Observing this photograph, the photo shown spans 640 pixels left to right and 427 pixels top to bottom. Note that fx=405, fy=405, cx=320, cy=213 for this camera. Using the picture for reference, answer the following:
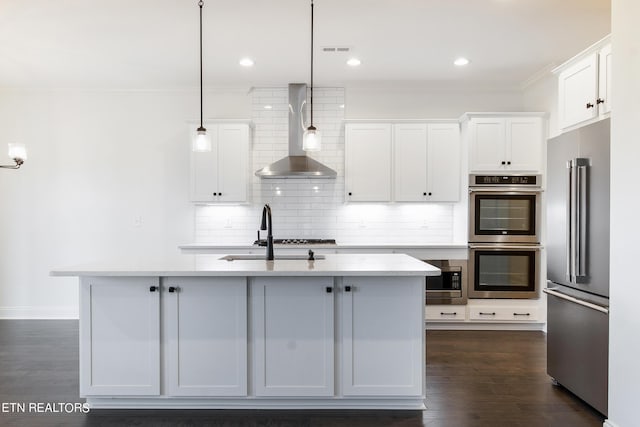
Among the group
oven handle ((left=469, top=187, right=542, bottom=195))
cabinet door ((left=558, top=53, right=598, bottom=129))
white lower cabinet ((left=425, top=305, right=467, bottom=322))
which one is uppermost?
cabinet door ((left=558, top=53, right=598, bottom=129))

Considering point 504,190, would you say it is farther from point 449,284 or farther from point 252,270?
point 252,270

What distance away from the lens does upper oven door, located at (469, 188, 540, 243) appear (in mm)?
4555

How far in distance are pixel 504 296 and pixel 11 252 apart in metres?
6.03

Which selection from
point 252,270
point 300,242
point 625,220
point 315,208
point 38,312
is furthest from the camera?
point 315,208

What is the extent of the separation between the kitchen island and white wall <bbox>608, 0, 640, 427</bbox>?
1083mm

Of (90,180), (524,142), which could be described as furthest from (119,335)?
(524,142)

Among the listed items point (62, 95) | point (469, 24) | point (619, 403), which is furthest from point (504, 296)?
point (62, 95)

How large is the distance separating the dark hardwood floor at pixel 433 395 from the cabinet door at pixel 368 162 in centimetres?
183

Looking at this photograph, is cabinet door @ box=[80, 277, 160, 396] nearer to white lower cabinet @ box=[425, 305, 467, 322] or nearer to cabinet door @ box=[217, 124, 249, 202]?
cabinet door @ box=[217, 124, 249, 202]

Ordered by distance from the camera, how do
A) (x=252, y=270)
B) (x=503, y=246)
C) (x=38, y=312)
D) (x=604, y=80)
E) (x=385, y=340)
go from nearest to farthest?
(x=252, y=270) → (x=385, y=340) → (x=604, y=80) → (x=503, y=246) → (x=38, y=312)

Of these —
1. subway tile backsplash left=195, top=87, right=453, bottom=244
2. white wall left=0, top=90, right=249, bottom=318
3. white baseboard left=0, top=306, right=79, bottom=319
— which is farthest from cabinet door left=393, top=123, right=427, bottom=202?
white baseboard left=0, top=306, right=79, bottom=319

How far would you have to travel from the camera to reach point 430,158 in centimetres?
487

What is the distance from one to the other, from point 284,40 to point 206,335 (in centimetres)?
270

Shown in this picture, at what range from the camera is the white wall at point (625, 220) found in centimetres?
220
